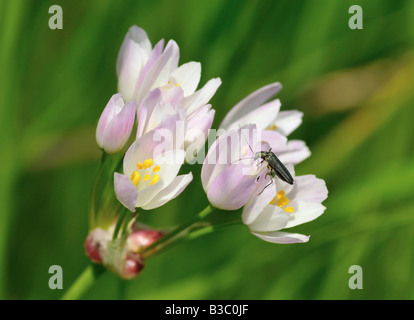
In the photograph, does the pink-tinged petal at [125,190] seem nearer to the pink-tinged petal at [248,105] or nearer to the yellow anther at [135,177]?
the yellow anther at [135,177]

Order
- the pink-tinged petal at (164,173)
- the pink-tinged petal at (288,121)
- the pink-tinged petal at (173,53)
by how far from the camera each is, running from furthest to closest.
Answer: the pink-tinged petal at (288,121) < the pink-tinged petal at (173,53) < the pink-tinged petal at (164,173)

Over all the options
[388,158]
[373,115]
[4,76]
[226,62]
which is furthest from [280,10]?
[4,76]

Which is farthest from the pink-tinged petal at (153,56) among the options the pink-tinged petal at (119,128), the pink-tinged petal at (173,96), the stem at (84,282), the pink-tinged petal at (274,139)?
the stem at (84,282)

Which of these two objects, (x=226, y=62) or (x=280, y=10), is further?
(x=280, y=10)

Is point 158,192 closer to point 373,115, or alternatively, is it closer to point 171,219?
point 171,219

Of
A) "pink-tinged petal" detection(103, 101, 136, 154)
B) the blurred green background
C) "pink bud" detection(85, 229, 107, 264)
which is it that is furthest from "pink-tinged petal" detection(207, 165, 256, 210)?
the blurred green background

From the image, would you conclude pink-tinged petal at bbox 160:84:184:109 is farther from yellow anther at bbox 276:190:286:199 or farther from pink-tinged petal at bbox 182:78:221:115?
yellow anther at bbox 276:190:286:199
